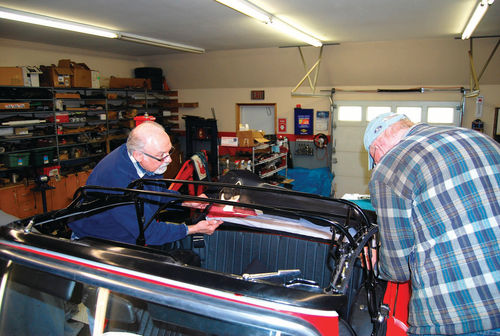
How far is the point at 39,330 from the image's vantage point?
1.47m

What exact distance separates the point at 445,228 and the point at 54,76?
28.7 ft

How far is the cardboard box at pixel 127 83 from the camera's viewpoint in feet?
32.4

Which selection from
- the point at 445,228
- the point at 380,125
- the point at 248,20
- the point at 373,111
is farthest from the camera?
the point at 373,111

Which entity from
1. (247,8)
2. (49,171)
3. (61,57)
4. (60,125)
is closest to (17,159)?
(49,171)

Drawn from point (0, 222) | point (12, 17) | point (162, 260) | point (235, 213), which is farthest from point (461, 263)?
point (12, 17)

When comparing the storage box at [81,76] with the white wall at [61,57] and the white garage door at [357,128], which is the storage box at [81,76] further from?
the white garage door at [357,128]

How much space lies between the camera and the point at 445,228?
1.65 metres

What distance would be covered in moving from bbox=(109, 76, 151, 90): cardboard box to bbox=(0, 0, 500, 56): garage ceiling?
62.1 inches

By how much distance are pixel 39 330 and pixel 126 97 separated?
30.9 ft

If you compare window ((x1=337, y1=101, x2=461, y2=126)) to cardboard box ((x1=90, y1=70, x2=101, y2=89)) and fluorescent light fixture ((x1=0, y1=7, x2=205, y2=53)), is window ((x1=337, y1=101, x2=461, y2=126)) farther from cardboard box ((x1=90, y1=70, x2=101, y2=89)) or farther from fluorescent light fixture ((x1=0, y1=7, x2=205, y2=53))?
cardboard box ((x1=90, y1=70, x2=101, y2=89))

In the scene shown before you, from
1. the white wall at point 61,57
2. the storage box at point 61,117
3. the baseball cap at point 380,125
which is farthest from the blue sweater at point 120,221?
the white wall at point 61,57

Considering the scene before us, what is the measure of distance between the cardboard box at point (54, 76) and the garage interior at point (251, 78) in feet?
0.32

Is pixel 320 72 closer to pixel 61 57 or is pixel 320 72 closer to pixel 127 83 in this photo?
pixel 127 83

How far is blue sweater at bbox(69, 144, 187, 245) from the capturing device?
249cm
